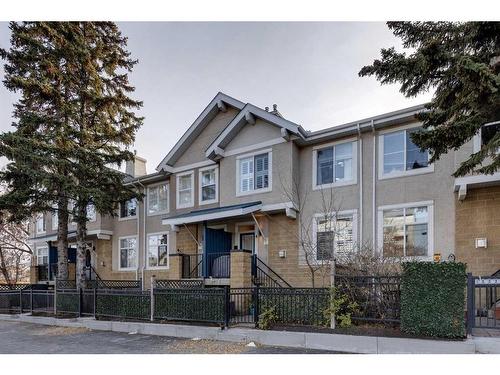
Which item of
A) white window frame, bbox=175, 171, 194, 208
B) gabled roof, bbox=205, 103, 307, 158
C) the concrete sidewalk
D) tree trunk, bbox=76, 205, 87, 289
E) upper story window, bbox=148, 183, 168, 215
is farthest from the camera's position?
upper story window, bbox=148, 183, 168, 215

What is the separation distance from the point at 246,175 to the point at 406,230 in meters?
6.32

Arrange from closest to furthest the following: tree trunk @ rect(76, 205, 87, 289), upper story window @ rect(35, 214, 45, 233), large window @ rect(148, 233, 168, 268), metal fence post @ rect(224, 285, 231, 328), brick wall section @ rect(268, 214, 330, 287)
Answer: metal fence post @ rect(224, 285, 231, 328)
brick wall section @ rect(268, 214, 330, 287)
tree trunk @ rect(76, 205, 87, 289)
large window @ rect(148, 233, 168, 268)
upper story window @ rect(35, 214, 45, 233)

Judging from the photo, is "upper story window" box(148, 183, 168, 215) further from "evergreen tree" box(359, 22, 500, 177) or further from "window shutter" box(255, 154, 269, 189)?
"evergreen tree" box(359, 22, 500, 177)

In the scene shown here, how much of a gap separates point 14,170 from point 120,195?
13.0 feet

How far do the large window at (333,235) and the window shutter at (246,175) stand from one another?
311cm

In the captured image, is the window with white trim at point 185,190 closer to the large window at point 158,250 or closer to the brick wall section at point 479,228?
the large window at point 158,250

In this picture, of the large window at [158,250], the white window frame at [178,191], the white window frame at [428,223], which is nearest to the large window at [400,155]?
the white window frame at [428,223]

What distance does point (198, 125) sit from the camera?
17.2 meters

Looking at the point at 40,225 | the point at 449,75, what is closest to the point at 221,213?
the point at 449,75

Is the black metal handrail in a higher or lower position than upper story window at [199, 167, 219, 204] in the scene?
lower

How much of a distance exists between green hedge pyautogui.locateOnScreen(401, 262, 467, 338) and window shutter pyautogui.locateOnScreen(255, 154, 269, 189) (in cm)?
749

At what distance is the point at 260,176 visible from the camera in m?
14.8

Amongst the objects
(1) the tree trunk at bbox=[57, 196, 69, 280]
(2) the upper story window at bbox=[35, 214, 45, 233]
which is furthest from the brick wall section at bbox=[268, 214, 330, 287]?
(2) the upper story window at bbox=[35, 214, 45, 233]

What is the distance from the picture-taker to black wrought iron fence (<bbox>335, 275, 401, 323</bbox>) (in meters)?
8.32
